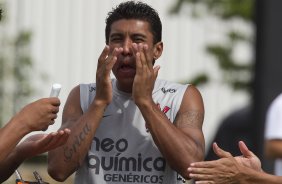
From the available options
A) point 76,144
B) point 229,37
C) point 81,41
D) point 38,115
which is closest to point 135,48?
point 76,144

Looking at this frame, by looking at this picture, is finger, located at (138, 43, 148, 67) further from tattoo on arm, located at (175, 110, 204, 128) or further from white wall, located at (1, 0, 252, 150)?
white wall, located at (1, 0, 252, 150)

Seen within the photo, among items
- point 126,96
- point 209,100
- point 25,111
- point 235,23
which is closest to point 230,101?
point 209,100

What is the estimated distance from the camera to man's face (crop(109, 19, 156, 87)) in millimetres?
5656

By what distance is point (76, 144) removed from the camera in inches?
219

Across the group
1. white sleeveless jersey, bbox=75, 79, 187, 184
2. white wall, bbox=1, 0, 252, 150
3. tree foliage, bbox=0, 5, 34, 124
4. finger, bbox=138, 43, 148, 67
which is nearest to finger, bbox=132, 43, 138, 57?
finger, bbox=138, 43, 148, 67

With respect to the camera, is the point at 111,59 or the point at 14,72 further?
the point at 14,72

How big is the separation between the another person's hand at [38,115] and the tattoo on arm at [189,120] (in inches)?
27.1

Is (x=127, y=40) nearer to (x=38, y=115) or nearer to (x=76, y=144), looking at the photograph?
(x=76, y=144)

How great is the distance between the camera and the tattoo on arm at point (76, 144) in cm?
555

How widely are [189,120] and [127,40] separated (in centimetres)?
50

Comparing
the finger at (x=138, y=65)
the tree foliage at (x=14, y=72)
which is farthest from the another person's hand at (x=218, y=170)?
the tree foliage at (x=14, y=72)

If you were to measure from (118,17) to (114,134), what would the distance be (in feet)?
1.91

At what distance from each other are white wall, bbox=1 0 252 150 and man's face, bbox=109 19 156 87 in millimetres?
3801

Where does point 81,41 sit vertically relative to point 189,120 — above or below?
below
